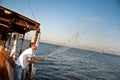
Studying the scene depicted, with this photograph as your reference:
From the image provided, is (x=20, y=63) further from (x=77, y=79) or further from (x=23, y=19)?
(x=77, y=79)

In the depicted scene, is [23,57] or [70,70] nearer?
[23,57]

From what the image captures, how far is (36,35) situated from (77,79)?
15.6 meters

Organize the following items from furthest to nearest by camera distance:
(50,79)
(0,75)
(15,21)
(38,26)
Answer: (50,79) < (38,26) < (15,21) < (0,75)

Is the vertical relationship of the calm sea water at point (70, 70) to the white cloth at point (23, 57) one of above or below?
below

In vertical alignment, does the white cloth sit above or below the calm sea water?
above

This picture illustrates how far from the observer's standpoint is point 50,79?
2145 cm

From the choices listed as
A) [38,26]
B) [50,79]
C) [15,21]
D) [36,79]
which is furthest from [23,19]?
[50,79]

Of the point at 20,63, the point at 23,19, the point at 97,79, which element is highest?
the point at 23,19

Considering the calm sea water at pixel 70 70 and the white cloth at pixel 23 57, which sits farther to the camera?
the calm sea water at pixel 70 70

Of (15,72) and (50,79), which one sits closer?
(15,72)

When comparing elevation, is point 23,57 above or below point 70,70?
above

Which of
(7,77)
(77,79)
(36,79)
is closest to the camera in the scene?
(7,77)

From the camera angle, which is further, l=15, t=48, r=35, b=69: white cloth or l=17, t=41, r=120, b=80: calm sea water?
l=17, t=41, r=120, b=80: calm sea water

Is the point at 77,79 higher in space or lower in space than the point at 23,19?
lower
